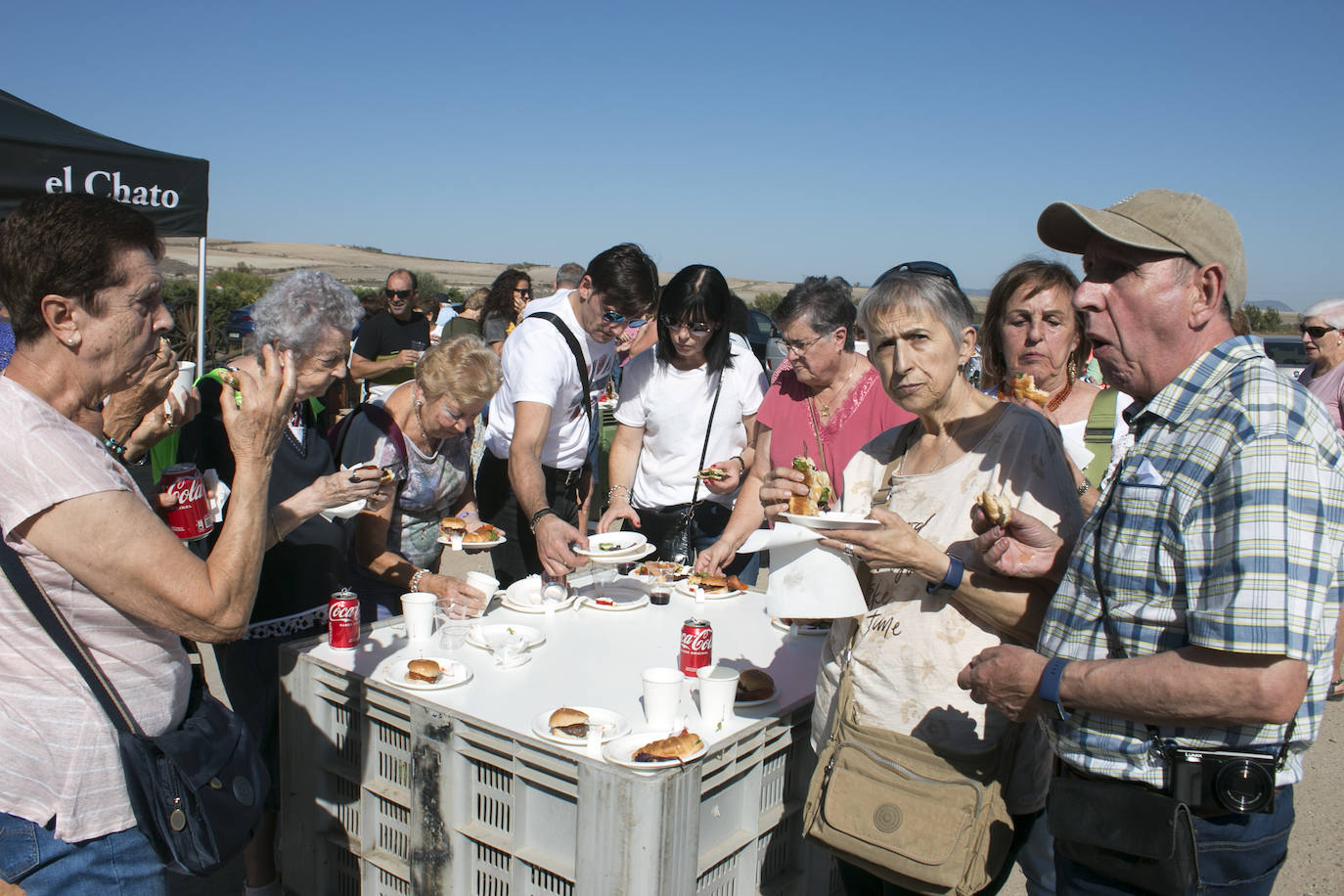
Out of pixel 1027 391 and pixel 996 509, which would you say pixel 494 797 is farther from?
pixel 1027 391

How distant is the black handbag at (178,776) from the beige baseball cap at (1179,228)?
7.21 ft

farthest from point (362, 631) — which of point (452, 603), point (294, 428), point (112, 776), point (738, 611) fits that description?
point (738, 611)

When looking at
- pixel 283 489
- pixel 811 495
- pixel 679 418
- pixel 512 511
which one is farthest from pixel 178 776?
pixel 679 418

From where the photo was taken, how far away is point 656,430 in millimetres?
4480

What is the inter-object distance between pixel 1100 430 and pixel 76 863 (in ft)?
11.2

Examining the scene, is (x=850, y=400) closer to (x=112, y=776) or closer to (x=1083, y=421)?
(x=1083, y=421)

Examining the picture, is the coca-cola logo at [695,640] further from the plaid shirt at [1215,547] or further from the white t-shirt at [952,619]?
the plaid shirt at [1215,547]

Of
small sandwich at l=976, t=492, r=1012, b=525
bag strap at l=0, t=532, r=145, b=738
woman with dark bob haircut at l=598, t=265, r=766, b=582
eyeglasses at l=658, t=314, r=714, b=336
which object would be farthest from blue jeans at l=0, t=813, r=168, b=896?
eyeglasses at l=658, t=314, r=714, b=336

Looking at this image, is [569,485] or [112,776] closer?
[112,776]

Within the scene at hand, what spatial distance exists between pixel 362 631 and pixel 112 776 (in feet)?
4.26

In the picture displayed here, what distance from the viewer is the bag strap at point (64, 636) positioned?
164 cm

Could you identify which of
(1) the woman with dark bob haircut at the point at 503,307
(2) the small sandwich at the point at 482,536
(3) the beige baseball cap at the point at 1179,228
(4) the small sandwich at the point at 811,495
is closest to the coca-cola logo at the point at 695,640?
(4) the small sandwich at the point at 811,495

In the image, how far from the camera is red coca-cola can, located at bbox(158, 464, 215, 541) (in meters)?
2.31

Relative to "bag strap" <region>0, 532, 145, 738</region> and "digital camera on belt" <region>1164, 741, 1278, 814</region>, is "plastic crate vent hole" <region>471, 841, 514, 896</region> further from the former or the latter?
"digital camera on belt" <region>1164, 741, 1278, 814</region>
